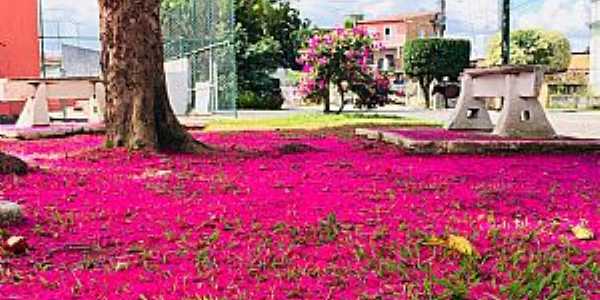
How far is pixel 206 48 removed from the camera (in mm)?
19406

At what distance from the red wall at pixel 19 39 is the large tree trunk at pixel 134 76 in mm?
12029

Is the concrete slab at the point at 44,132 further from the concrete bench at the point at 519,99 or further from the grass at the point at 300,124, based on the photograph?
the concrete bench at the point at 519,99

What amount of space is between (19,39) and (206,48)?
13.4ft

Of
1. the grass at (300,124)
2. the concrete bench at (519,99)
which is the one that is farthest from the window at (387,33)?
the concrete bench at (519,99)

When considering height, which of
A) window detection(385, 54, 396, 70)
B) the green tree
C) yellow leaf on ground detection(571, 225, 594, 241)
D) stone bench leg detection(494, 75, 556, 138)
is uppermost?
window detection(385, 54, 396, 70)

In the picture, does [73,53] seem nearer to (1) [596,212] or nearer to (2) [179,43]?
(2) [179,43]

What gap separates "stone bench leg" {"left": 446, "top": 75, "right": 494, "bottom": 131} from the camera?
1104 centimetres

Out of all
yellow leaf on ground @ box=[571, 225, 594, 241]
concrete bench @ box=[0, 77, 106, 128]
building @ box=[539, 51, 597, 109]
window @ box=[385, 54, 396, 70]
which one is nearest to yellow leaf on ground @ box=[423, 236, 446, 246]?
yellow leaf on ground @ box=[571, 225, 594, 241]

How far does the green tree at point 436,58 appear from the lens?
34531 millimetres

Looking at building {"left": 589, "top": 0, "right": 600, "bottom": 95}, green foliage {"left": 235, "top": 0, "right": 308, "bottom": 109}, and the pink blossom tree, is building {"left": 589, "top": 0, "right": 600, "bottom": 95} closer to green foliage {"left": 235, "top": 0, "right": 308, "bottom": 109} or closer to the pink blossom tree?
green foliage {"left": 235, "top": 0, "right": 308, "bottom": 109}

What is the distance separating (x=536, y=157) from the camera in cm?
691

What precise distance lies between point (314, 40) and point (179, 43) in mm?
3360

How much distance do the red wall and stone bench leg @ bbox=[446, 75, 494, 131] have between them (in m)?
11.1

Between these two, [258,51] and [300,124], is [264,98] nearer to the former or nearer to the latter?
[258,51]
